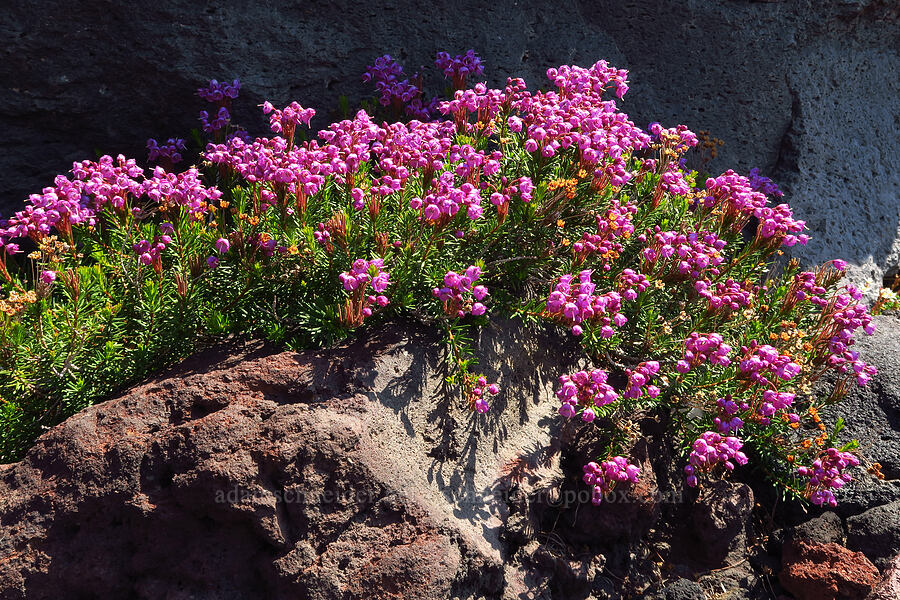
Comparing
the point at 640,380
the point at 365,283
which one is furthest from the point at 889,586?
A: the point at 365,283

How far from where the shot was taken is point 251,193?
4859mm

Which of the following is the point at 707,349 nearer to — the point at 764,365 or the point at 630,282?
the point at 764,365

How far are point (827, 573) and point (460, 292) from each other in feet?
8.78

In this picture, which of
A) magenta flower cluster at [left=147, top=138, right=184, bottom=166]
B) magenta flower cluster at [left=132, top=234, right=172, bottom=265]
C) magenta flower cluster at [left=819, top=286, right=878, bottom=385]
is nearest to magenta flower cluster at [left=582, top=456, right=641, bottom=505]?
magenta flower cluster at [left=819, top=286, right=878, bottom=385]

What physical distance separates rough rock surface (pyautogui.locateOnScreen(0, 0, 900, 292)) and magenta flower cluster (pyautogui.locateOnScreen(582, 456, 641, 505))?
3908mm

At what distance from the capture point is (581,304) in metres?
4.14

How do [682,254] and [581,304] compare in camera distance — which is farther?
[682,254]

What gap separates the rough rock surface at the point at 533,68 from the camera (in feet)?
20.9

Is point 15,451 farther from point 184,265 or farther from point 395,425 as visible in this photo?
point 395,425

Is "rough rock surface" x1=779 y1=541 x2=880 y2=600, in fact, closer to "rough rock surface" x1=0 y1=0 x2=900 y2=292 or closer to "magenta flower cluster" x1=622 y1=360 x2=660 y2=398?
"magenta flower cluster" x1=622 y1=360 x2=660 y2=398

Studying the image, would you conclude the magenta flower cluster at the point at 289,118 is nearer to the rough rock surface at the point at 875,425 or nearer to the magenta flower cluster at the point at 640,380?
the magenta flower cluster at the point at 640,380

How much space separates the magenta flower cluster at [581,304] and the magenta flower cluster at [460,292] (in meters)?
0.40

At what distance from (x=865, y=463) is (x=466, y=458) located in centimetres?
272

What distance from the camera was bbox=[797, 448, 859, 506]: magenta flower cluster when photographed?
4.45m
